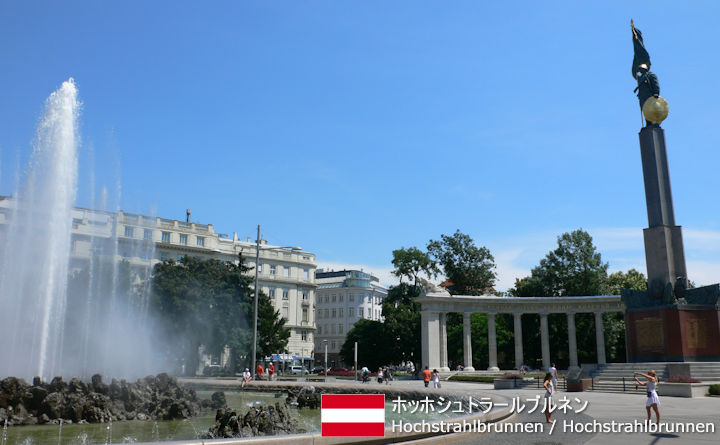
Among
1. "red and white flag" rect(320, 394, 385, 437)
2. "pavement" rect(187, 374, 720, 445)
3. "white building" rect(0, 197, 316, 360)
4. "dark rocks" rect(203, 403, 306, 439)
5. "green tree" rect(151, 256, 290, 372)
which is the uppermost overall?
"white building" rect(0, 197, 316, 360)

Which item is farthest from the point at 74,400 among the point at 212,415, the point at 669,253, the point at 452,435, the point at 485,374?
the point at 485,374

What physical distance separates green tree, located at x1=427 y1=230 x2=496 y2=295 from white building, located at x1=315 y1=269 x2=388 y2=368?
127 feet

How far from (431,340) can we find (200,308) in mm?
22190

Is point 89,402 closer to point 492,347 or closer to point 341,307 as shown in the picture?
point 492,347

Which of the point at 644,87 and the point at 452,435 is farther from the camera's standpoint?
the point at 644,87

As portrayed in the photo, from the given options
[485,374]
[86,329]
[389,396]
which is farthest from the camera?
[485,374]

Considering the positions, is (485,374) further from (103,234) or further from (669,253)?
(103,234)

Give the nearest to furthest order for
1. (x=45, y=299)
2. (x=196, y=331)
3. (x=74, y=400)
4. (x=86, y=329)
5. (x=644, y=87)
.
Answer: (x=74, y=400), (x=45, y=299), (x=86, y=329), (x=644, y=87), (x=196, y=331)

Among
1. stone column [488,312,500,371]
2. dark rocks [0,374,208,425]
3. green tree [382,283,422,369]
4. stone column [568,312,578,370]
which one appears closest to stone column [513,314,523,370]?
stone column [488,312,500,371]

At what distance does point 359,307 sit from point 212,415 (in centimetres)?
9923

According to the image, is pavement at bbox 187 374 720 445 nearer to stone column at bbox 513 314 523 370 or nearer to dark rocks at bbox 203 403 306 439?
dark rocks at bbox 203 403 306 439

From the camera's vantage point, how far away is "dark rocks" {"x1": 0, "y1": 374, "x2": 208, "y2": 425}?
1706 centimetres

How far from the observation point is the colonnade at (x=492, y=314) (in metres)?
52.6

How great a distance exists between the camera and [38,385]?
1828 centimetres
